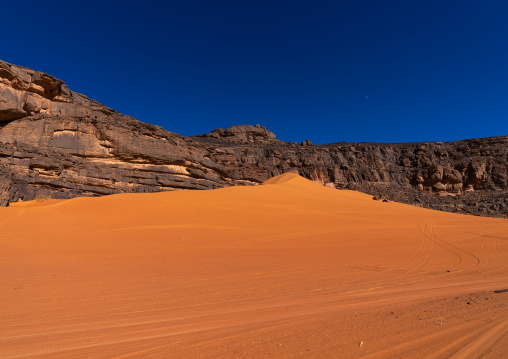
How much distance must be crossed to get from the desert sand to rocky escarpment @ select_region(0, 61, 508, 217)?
10.2 meters

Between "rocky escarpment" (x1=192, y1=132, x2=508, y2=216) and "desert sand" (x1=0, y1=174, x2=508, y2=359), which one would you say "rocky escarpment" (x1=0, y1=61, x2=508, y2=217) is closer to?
"rocky escarpment" (x1=192, y1=132, x2=508, y2=216)

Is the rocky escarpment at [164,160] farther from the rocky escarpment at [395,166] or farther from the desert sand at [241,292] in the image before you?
the desert sand at [241,292]

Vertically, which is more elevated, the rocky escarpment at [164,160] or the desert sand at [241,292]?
the rocky escarpment at [164,160]

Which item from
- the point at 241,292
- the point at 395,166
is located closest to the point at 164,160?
the point at 241,292

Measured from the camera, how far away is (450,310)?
2.83m

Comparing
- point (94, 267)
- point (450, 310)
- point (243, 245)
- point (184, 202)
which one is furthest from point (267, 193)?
point (450, 310)

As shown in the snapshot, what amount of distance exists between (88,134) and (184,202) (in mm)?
15640

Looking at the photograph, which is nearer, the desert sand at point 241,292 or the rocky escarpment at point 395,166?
the desert sand at point 241,292

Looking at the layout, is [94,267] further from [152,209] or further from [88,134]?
[88,134]

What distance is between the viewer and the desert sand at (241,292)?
2148mm

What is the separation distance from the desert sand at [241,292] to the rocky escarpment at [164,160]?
402 inches

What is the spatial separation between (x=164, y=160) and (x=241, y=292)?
80.6ft

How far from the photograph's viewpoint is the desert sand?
2.15 m

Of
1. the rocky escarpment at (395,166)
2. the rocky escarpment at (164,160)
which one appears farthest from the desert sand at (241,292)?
the rocky escarpment at (395,166)
